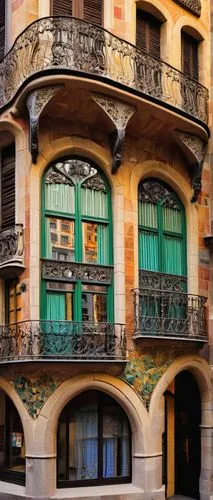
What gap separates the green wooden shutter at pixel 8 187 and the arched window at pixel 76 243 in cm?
89

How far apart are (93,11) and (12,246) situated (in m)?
5.77

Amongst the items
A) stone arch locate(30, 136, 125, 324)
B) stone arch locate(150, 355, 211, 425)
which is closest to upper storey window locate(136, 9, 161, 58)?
stone arch locate(30, 136, 125, 324)

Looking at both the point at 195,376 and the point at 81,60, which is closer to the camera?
the point at 81,60

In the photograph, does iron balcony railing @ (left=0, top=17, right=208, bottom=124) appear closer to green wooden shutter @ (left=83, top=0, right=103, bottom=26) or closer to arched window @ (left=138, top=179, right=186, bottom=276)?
green wooden shutter @ (left=83, top=0, right=103, bottom=26)

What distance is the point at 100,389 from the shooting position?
15000 mm

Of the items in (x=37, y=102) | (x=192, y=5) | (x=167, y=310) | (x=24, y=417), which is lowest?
(x=24, y=417)

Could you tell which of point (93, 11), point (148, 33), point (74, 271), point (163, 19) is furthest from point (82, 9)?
point (74, 271)

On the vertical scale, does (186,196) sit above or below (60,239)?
above

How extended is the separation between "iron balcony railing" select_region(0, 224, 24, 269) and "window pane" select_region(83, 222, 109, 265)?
1526 mm

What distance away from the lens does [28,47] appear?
14.6 metres

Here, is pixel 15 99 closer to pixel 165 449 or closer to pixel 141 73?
pixel 141 73

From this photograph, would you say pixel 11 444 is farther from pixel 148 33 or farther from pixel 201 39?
pixel 201 39

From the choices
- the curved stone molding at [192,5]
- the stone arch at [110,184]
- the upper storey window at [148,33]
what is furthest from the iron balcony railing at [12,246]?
the curved stone molding at [192,5]

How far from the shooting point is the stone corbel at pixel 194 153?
16484 mm
